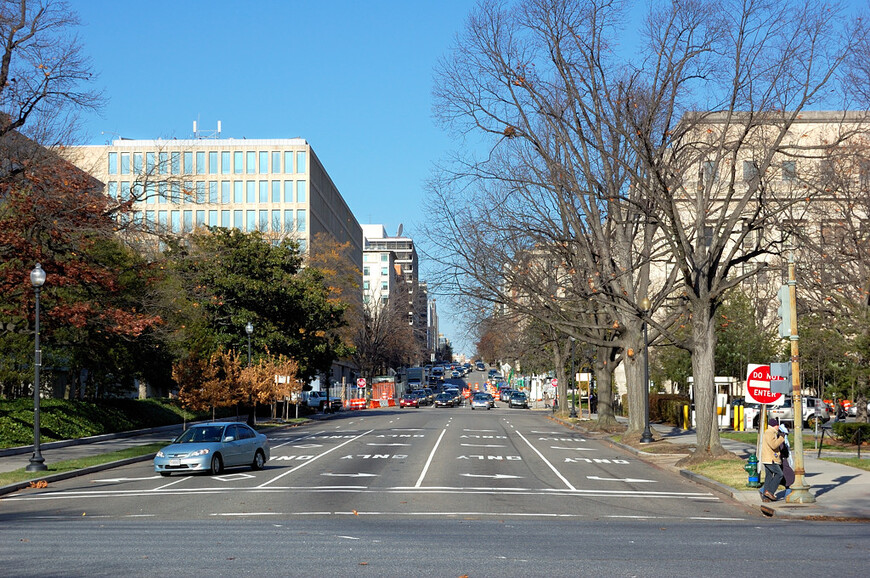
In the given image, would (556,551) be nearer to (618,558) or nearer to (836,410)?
(618,558)

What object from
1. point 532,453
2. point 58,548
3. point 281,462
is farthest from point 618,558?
point 532,453

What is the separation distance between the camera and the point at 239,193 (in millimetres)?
106188

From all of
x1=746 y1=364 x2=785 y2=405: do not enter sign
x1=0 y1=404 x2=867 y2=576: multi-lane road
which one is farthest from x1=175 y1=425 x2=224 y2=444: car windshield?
x1=746 y1=364 x2=785 y2=405: do not enter sign

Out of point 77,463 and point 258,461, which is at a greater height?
point 258,461

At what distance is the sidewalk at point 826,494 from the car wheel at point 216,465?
1277cm

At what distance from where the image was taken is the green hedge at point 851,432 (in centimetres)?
3213

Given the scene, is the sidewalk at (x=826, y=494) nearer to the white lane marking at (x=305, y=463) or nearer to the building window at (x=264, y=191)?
the white lane marking at (x=305, y=463)

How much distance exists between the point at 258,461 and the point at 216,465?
6.01 feet

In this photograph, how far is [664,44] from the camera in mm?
28312

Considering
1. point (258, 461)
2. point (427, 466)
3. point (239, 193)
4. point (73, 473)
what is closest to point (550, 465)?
point (427, 466)

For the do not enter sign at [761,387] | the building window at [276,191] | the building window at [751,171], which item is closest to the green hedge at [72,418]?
the do not enter sign at [761,387]

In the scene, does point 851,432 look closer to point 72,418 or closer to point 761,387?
point 761,387

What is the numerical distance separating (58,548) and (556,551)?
6.61 metres

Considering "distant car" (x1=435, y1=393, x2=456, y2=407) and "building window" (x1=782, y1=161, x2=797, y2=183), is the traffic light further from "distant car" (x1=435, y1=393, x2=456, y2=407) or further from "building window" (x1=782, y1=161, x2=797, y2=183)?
"distant car" (x1=435, y1=393, x2=456, y2=407)
